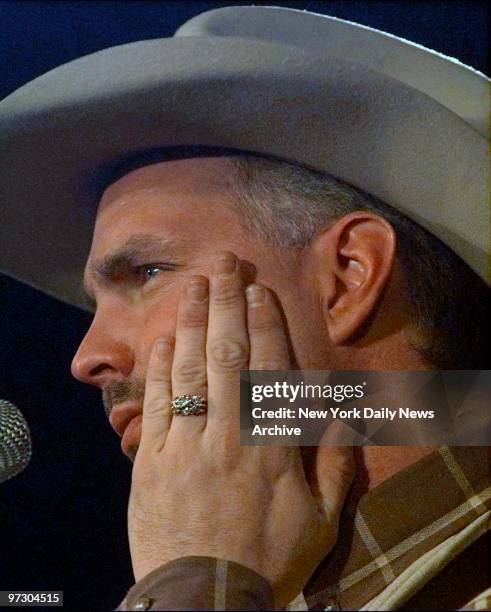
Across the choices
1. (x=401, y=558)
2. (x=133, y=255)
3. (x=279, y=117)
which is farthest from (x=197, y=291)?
(x=401, y=558)

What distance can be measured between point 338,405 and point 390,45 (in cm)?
50

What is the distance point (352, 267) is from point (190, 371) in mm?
256

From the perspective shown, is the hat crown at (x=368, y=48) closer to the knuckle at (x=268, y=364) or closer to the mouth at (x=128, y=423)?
the knuckle at (x=268, y=364)

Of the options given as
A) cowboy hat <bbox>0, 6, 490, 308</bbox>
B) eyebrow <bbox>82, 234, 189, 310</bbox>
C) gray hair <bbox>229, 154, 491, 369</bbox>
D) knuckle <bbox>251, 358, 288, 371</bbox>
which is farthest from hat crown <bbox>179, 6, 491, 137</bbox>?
knuckle <bbox>251, 358, 288, 371</bbox>

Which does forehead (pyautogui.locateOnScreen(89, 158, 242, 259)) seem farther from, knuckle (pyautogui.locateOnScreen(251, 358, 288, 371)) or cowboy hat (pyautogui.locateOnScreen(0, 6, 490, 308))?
knuckle (pyautogui.locateOnScreen(251, 358, 288, 371))

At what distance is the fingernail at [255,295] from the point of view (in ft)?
3.50

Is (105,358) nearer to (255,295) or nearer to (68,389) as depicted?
(255,295)

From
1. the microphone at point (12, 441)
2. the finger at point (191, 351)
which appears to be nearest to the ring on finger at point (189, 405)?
the finger at point (191, 351)

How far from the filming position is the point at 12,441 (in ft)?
3.58

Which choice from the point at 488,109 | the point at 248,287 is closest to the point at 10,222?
the point at 248,287

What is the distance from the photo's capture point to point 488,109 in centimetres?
117

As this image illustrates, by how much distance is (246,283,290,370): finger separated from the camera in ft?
3.40

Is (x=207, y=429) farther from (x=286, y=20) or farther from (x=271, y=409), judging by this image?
(x=286, y=20)

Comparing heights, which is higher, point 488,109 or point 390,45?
point 390,45
